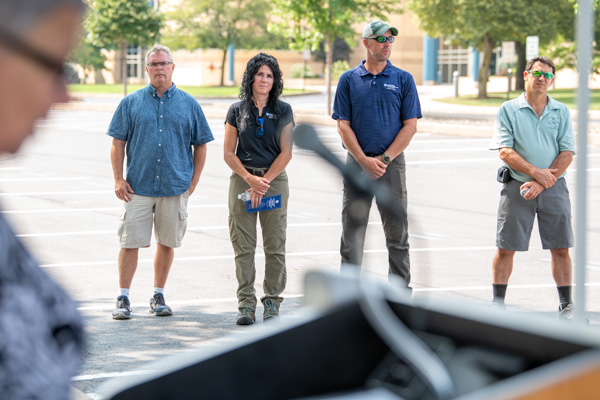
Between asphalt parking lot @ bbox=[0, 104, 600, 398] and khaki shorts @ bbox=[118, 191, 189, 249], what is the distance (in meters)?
0.56

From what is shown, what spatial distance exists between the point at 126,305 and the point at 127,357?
113cm

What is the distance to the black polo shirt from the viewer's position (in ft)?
21.4

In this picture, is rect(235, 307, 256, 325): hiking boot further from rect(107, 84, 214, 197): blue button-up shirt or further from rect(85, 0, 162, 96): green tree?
rect(85, 0, 162, 96): green tree

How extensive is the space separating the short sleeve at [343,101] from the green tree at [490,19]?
110 ft

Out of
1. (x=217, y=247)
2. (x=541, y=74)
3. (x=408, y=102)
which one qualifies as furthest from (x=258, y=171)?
(x=217, y=247)

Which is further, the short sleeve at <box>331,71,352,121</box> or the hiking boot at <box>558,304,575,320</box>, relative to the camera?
the short sleeve at <box>331,71,352,121</box>

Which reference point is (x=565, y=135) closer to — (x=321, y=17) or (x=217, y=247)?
(x=217, y=247)

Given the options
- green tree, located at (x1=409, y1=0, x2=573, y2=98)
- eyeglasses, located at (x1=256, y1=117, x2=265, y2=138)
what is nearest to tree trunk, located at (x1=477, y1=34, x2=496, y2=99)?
green tree, located at (x1=409, y1=0, x2=573, y2=98)

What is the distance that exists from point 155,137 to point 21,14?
572 cm

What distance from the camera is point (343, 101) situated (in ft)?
22.3

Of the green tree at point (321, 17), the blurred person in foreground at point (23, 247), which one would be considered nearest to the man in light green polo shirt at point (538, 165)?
the blurred person in foreground at point (23, 247)

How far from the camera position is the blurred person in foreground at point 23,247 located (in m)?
Result: 1.05

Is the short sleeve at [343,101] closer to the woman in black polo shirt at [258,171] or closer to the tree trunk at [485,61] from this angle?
the woman in black polo shirt at [258,171]

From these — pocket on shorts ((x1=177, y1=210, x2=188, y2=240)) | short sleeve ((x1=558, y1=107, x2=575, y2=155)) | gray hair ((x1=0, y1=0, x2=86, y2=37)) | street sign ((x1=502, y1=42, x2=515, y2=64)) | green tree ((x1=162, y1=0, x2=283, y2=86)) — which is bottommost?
pocket on shorts ((x1=177, y1=210, x2=188, y2=240))
